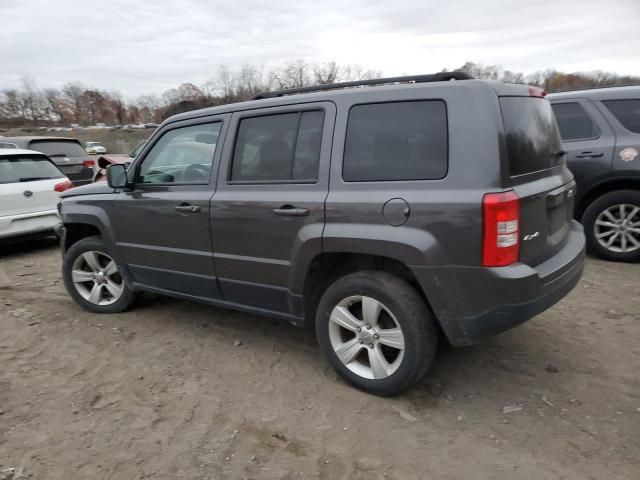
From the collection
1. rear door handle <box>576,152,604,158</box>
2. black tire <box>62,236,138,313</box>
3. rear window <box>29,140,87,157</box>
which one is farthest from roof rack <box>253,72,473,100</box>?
rear window <box>29,140,87,157</box>

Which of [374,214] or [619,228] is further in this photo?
[619,228]

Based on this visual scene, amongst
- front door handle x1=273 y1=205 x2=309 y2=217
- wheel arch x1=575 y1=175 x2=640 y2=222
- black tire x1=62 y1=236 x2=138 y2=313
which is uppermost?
front door handle x1=273 y1=205 x2=309 y2=217

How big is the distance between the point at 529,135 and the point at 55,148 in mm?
9568

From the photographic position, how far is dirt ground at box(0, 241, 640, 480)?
8.25 ft

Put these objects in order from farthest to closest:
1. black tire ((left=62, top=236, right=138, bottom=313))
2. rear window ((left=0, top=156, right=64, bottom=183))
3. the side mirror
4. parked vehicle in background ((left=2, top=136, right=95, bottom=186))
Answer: parked vehicle in background ((left=2, top=136, right=95, bottom=186))
rear window ((left=0, top=156, right=64, bottom=183))
black tire ((left=62, top=236, right=138, bottom=313))
the side mirror

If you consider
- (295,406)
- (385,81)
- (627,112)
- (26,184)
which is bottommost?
(295,406)

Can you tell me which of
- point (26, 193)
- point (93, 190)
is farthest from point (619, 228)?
point (26, 193)

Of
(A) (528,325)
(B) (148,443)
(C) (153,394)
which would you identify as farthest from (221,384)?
(A) (528,325)

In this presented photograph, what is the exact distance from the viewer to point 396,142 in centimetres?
284

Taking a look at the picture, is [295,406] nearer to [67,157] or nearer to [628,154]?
[628,154]

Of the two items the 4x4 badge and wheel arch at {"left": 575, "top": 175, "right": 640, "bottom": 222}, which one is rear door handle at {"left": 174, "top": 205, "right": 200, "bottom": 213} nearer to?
wheel arch at {"left": 575, "top": 175, "right": 640, "bottom": 222}

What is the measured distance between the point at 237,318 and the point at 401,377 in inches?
77.8

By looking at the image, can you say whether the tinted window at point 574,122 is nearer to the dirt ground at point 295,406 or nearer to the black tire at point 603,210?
the black tire at point 603,210

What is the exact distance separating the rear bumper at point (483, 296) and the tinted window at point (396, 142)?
0.57m
